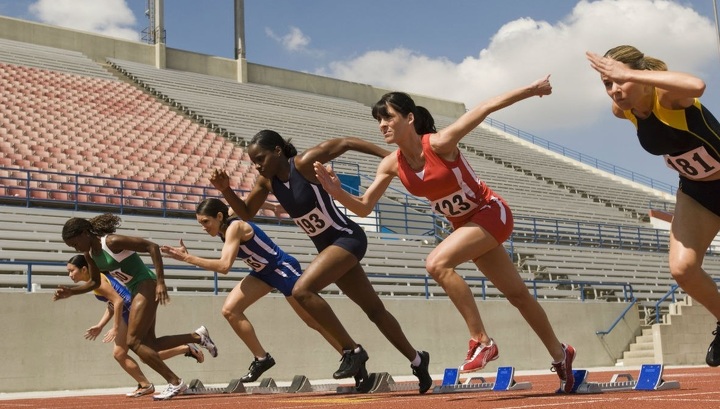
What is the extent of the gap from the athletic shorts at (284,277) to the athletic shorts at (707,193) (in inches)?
186

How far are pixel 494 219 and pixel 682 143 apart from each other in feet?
5.13

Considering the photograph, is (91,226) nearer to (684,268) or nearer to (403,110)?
(403,110)

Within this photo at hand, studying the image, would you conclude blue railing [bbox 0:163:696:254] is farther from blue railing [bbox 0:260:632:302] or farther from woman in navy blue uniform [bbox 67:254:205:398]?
woman in navy blue uniform [bbox 67:254:205:398]

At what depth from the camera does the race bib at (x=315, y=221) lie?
7.26 metres

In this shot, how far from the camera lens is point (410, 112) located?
633 centimetres

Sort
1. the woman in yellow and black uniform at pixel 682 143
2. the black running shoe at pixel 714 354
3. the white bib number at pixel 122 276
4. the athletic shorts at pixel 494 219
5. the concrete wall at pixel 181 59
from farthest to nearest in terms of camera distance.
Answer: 1. the concrete wall at pixel 181 59
2. the white bib number at pixel 122 276
3. the athletic shorts at pixel 494 219
4. the black running shoe at pixel 714 354
5. the woman in yellow and black uniform at pixel 682 143

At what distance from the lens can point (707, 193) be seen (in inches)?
195

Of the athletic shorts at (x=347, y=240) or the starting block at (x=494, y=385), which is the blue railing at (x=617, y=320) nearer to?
the starting block at (x=494, y=385)

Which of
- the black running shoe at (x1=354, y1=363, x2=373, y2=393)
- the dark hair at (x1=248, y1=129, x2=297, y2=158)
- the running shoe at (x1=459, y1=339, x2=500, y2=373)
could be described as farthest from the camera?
the black running shoe at (x1=354, y1=363, x2=373, y2=393)

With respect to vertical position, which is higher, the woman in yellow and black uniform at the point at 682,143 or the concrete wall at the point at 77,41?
the concrete wall at the point at 77,41

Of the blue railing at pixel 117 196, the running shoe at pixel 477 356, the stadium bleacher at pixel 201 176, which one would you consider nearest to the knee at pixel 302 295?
the running shoe at pixel 477 356

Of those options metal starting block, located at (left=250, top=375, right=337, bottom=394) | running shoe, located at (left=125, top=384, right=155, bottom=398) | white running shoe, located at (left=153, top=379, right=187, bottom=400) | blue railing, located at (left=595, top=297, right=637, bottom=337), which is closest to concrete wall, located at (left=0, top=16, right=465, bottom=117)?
blue railing, located at (left=595, top=297, right=637, bottom=337)

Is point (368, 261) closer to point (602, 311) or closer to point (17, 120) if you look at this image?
point (602, 311)

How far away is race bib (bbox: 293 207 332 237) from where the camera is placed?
7258 mm
